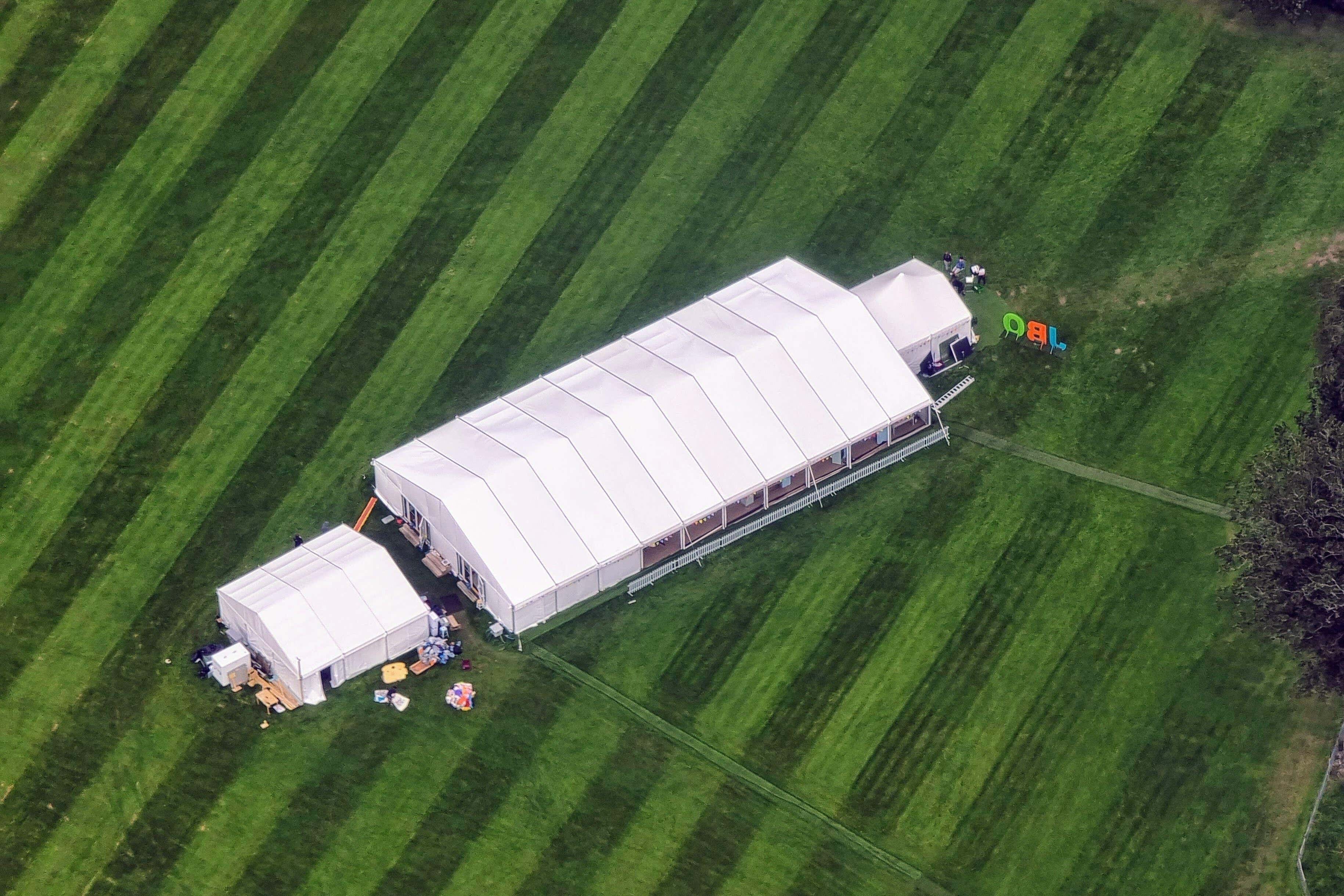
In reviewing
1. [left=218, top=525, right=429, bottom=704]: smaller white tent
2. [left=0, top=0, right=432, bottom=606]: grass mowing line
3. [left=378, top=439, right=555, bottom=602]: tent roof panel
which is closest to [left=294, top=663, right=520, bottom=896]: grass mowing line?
[left=218, top=525, right=429, bottom=704]: smaller white tent

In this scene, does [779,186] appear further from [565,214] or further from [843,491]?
[843,491]

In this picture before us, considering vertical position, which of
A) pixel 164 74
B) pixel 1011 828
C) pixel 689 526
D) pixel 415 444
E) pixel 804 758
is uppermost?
pixel 164 74

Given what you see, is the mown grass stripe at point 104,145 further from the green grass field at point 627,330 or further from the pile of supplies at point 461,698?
the pile of supplies at point 461,698

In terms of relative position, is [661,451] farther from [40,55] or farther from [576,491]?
[40,55]

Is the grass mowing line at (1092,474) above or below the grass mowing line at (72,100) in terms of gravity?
below

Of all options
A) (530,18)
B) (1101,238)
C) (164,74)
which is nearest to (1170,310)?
(1101,238)

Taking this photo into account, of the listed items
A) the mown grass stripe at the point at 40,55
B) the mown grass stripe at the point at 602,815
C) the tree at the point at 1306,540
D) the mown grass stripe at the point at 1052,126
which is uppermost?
the mown grass stripe at the point at 40,55

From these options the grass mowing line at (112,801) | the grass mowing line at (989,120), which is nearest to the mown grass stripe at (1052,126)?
the grass mowing line at (989,120)

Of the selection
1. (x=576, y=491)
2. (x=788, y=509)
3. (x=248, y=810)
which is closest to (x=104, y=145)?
(x=576, y=491)
